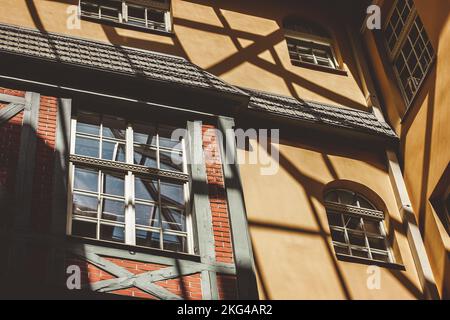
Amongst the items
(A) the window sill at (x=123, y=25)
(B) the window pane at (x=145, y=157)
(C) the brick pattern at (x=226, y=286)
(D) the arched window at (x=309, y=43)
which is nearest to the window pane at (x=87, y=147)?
(B) the window pane at (x=145, y=157)

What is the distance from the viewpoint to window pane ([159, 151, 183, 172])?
11.4 metres

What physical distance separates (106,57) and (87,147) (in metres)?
1.96

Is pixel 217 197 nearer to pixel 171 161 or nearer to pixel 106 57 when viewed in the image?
pixel 171 161

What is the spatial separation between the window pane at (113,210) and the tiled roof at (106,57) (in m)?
2.47

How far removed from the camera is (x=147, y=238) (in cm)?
1014

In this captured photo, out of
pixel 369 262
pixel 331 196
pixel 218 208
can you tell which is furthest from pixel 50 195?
pixel 331 196

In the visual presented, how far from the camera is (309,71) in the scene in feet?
48.6

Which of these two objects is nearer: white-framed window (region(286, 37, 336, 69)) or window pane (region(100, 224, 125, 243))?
window pane (region(100, 224, 125, 243))

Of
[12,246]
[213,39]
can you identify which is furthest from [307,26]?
[12,246]

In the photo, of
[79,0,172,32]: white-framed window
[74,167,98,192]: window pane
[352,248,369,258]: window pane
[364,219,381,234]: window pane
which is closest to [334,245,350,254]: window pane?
[352,248,369,258]: window pane

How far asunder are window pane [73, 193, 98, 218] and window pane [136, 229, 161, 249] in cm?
64

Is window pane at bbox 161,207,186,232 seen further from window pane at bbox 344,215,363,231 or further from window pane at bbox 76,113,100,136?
window pane at bbox 344,215,363,231
